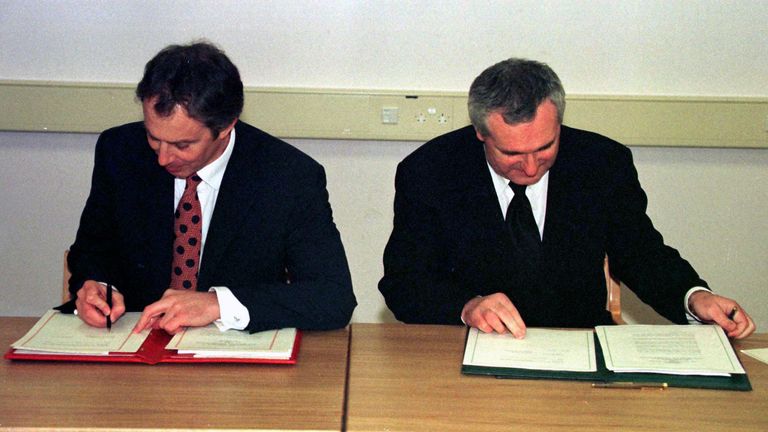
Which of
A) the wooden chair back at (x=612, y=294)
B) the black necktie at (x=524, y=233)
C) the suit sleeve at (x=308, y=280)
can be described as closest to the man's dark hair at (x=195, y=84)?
the suit sleeve at (x=308, y=280)

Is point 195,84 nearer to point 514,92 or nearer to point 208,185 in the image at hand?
point 208,185

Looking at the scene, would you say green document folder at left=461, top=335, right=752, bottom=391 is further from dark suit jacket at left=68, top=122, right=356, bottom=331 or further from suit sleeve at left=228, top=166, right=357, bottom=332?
dark suit jacket at left=68, top=122, right=356, bottom=331

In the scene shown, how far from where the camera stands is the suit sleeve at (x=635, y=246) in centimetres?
282

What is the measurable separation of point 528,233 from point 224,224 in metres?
0.93

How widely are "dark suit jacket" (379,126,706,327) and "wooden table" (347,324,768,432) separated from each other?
1.94ft

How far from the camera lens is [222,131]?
8.73 feet

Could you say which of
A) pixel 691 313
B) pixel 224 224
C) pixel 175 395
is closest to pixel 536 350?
pixel 691 313

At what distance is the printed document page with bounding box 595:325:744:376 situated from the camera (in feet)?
7.25

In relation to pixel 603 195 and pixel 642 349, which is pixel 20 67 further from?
pixel 642 349

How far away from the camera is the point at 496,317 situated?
246 cm

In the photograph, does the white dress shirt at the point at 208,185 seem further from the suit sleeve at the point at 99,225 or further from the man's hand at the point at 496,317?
the man's hand at the point at 496,317

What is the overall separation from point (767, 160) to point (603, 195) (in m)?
1.44

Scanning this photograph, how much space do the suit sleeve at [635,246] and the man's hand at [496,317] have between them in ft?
1.89

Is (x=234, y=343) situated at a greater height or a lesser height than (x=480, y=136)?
lesser
